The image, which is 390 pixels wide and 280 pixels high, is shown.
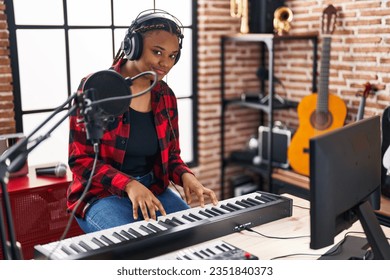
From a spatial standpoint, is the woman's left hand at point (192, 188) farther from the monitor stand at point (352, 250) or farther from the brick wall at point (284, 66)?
the brick wall at point (284, 66)

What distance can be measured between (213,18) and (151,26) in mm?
1803

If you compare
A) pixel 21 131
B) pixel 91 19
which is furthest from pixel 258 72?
pixel 21 131

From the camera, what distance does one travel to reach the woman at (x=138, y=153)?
1.81 metres

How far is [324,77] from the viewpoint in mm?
3129

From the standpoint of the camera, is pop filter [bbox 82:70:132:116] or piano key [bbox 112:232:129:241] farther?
piano key [bbox 112:232:129:241]

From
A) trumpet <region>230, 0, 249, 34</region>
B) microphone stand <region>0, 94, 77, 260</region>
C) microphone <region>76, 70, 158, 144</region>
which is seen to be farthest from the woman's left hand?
trumpet <region>230, 0, 249, 34</region>

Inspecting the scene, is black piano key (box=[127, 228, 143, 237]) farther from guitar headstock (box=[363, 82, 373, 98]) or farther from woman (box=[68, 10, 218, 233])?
guitar headstock (box=[363, 82, 373, 98])

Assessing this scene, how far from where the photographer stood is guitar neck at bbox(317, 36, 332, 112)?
3.12m

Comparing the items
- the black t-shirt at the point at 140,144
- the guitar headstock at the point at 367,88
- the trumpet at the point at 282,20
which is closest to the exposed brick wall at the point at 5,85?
the black t-shirt at the point at 140,144

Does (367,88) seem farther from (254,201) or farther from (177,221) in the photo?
(177,221)

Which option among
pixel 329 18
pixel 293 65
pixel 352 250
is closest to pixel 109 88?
pixel 352 250

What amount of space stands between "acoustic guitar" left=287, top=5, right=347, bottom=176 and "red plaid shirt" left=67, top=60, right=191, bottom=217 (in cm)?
129

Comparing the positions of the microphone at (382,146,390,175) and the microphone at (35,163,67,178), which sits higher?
the microphone at (382,146,390,175)
